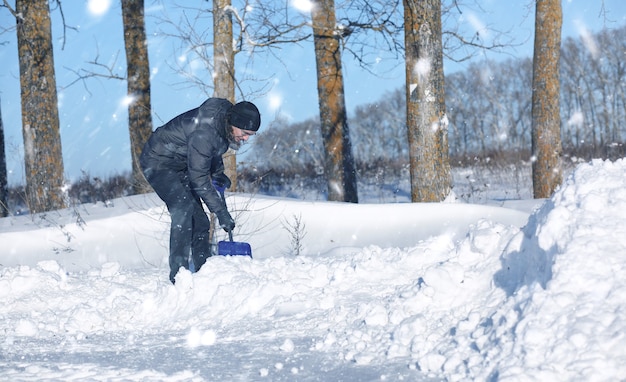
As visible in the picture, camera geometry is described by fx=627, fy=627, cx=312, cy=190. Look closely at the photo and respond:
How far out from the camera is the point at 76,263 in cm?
748

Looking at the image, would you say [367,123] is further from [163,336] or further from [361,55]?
[163,336]

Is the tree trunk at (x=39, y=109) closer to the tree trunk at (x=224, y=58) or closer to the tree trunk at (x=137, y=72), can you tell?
the tree trunk at (x=137, y=72)

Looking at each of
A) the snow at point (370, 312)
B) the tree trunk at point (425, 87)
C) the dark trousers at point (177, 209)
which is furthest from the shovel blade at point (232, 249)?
the tree trunk at point (425, 87)

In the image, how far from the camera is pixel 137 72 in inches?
432

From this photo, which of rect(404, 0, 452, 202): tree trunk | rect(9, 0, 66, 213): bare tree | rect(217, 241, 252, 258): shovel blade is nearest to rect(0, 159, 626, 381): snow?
rect(217, 241, 252, 258): shovel blade

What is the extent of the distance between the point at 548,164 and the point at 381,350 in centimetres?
712

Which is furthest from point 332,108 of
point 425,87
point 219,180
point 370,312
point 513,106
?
point 513,106

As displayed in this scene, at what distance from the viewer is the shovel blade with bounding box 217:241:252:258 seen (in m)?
5.13

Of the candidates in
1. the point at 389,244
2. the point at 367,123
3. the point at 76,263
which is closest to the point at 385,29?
the point at 389,244

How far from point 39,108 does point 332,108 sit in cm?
461

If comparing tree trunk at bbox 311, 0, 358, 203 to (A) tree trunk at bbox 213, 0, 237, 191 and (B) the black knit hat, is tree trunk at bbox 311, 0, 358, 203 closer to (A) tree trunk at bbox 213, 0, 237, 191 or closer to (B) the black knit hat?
(A) tree trunk at bbox 213, 0, 237, 191

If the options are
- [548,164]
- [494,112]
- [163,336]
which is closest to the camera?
[163,336]

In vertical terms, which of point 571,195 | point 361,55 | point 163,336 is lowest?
point 163,336

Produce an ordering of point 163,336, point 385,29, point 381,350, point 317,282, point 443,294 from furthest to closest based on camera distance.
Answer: point 385,29
point 317,282
point 163,336
point 443,294
point 381,350
